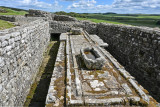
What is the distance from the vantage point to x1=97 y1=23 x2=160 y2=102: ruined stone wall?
249 inches

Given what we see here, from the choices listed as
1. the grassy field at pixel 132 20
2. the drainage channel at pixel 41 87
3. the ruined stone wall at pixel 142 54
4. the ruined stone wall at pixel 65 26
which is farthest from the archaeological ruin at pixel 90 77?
the grassy field at pixel 132 20

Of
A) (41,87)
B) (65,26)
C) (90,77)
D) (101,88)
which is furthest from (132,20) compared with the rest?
(101,88)

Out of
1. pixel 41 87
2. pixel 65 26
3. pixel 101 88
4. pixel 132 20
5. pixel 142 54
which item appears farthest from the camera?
pixel 132 20

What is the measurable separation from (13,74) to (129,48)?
7.32 m

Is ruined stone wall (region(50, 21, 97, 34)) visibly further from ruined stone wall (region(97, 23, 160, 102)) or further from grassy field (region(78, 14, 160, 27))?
grassy field (region(78, 14, 160, 27))

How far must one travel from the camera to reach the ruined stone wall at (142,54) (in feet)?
20.8

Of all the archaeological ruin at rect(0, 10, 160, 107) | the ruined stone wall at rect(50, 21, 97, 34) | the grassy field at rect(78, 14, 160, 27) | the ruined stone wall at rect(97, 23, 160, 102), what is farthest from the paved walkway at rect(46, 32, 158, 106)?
the grassy field at rect(78, 14, 160, 27)

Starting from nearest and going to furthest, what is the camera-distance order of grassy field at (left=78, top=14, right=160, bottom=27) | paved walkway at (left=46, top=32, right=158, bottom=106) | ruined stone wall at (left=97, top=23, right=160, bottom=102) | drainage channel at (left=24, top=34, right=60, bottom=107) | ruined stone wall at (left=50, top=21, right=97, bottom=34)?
paved walkway at (left=46, top=32, right=158, bottom=106), drainage channel at (left=24, top=34, right=60, bottom=107), ruined stone wall at (left=97, top=23, right=160, bottom=102), ruined stone wall at (left=50, top=21, right=97, bottom=34), grassy field at (left=78, top=14, right=160, bottom=27)

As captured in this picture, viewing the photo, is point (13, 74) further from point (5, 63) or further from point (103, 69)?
point (103, 69)

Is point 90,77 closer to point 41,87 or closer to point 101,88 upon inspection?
point 101,88

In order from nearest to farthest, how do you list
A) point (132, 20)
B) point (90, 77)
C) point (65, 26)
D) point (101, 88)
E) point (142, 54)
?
point (101, 88) → point (90, 77) → point (142, 54) → point (65, 26) → point (132, 20)

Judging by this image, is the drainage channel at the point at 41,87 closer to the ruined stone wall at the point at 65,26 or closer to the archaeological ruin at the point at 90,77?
the archaeological ruin at the point at 90,77

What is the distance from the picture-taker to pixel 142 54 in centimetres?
740

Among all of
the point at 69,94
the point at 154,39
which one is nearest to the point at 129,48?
the point at 154,39
